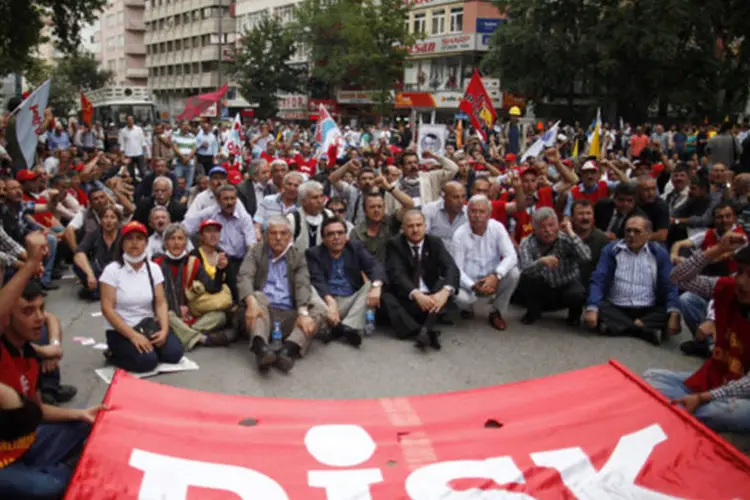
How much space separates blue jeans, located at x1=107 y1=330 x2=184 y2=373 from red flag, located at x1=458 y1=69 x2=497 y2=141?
9.74 metres

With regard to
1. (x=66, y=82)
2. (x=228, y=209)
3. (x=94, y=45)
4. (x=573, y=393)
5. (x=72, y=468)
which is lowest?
(x=72, y=468)

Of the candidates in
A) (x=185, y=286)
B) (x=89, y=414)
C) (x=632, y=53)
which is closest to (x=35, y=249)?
(x=89, y=414)

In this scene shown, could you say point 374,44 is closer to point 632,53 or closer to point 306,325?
point 632,53

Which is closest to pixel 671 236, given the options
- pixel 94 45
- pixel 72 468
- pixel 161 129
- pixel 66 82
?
pixel 72 468

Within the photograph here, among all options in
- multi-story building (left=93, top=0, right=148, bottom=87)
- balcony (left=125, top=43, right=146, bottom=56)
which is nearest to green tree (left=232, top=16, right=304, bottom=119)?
multi-story building (left=93, top=0, right=148, bottom=87)

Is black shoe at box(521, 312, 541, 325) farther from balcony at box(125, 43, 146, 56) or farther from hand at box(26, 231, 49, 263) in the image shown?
balcony at box(125, 43, 146, 56)

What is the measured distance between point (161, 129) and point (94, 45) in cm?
10327

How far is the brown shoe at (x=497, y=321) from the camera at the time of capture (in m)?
7.41

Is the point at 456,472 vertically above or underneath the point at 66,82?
underneath

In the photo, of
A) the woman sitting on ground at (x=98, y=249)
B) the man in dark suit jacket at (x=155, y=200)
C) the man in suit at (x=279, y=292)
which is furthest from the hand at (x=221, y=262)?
the man in dark suit jacket at (x=155, y=200)

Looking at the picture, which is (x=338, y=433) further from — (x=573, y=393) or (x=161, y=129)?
(x=161, y=129)

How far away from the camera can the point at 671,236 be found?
920 centimetres

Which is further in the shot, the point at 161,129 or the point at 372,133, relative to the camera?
the point at 372,133

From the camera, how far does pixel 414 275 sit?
7137 millimetres
